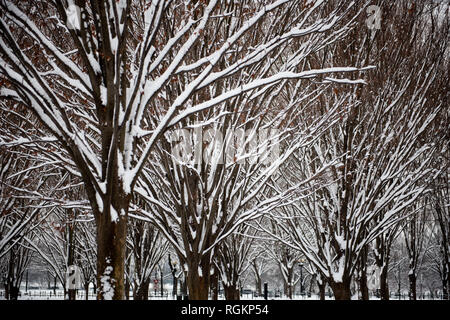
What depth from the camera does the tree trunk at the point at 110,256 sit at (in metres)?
3.65

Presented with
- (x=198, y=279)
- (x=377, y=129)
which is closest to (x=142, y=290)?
(x=198, y=279)

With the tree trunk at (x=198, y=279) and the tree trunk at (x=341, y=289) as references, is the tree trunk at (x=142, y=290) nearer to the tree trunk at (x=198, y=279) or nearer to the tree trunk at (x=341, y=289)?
the tree trunk at (x=341, y=289)

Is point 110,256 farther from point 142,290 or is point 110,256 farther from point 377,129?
point 142,290

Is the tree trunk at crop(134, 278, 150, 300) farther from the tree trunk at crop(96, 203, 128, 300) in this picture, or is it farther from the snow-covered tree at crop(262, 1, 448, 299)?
the tree trunk at crop(96, 203, 128, 300)

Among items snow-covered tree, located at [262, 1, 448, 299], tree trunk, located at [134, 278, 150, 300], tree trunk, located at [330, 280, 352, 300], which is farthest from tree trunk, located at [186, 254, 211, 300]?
tree trunk, located at [134, 278, 150, 300]

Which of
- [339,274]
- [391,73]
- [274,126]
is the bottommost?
[339,274]

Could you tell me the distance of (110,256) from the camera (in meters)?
3.67

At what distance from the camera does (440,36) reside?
322 inches

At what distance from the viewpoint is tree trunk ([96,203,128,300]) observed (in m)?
3.65

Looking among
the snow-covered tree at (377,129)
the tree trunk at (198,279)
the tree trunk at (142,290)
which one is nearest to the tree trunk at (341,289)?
the snow-covered tree at (377,129)
